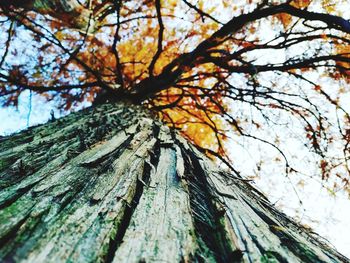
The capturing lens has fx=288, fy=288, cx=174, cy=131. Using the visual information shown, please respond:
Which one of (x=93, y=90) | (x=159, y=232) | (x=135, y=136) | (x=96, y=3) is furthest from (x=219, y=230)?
(x=93, y=90)

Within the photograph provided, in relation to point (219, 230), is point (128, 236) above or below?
below

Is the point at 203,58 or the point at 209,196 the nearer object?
the point at 209,196

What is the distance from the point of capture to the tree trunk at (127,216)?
2.48ft

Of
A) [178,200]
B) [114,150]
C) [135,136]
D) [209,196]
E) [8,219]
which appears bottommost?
[8,219]

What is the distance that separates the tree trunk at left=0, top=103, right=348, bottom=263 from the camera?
0.76 metres

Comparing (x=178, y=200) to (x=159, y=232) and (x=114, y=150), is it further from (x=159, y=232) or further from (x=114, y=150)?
(x=114, y=150)

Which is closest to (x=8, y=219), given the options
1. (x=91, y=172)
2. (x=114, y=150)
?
(x=91, y=172)

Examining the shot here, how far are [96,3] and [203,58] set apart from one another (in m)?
2.82

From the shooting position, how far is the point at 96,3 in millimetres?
6328

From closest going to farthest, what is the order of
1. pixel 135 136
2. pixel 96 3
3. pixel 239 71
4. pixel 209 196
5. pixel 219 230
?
pixel 219 230, pixel 209 196, pixel 135 136, pixel 239 71, pixel 96 3

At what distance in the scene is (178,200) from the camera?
1194mm

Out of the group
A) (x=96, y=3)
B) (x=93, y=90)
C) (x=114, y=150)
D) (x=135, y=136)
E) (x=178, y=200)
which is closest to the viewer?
(x=178, y=200)

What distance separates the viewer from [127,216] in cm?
100

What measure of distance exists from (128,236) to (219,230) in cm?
32
